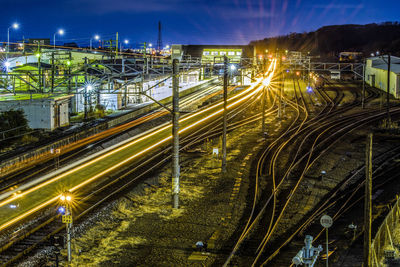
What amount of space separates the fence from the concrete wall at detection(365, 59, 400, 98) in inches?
1289

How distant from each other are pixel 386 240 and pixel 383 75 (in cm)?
4090

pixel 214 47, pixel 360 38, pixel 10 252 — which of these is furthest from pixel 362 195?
pixel 360 38

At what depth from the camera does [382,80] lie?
5019 centimetres

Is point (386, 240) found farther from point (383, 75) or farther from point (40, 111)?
point (383, 75)

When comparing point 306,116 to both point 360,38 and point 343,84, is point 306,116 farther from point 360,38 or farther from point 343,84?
point 360,38

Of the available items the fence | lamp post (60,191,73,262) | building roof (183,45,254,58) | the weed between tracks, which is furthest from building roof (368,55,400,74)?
lamp post (60,191,73,262)

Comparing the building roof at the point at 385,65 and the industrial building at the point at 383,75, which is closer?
the industrial building at the point at 383,75

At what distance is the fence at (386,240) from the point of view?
10930 millimetres

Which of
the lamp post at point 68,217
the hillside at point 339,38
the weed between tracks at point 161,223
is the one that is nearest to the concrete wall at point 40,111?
the weed between tracks at point 161,223

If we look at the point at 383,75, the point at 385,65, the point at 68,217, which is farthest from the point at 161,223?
the point at 385,65

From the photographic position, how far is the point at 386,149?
25.1 metres

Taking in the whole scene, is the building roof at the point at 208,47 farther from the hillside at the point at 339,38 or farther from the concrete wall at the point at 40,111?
the hillside at the point at 339,38

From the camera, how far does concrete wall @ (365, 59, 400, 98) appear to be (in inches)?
1716

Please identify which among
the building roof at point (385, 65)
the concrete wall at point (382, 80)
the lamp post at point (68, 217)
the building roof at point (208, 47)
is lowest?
the lamp post at point (68, 217)
